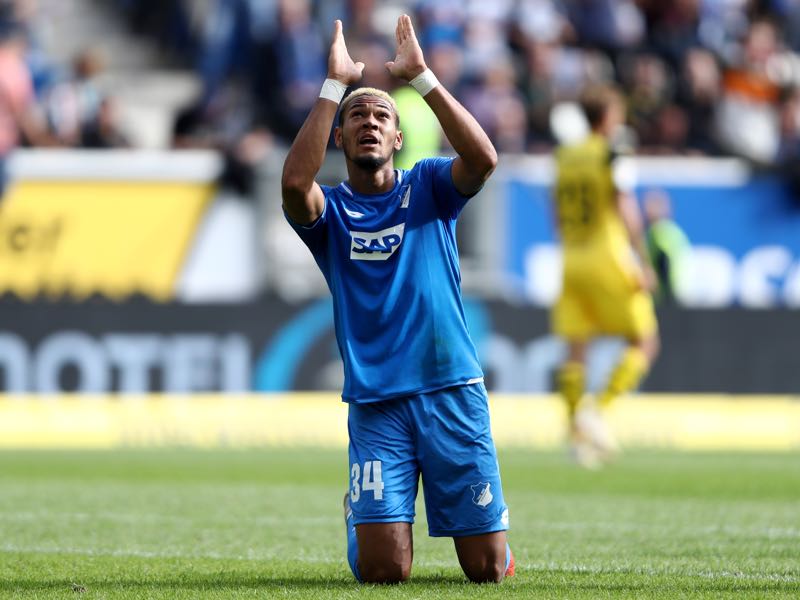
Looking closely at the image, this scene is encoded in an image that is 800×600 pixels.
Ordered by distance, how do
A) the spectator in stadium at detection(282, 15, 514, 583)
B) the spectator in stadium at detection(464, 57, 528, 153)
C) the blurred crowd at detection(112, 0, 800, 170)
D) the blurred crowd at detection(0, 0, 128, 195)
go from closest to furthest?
the spectator in stadium at detection(282, 15, 514, 583)
the blurred crowd at detection(0, 0, 128, 195)
the spectator in stadium at detection(464, 57, 528, 153)
the blurred crowd at detection(112, 0, 800, 170)

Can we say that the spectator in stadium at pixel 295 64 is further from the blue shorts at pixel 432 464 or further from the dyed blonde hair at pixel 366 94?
the blue shorts at pixel 432 464

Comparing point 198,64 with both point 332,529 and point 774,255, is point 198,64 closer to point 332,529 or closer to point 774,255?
point 774,255

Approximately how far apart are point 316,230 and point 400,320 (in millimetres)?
467

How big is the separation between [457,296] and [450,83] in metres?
11.9

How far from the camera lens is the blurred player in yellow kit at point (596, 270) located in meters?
12.7

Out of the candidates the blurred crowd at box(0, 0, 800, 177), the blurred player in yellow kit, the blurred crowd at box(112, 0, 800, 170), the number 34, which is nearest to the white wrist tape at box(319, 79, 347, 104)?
the number 34

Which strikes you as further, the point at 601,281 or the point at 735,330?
the point at 735,330

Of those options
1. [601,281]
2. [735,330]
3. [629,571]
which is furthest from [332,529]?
[735,330]

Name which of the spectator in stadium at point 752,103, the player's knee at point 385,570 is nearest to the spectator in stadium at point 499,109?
the spectator in stadium at point 752,103

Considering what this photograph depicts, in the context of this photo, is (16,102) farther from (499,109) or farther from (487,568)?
(487,568)

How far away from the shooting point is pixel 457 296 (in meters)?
6.29

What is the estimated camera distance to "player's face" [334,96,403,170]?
6.08m

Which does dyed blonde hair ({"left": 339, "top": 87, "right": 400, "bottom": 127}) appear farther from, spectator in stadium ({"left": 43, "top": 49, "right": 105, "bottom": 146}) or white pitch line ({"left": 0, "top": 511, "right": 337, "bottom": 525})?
spectator in stadium ({"left": 43, "top": 49, "right": 105, "bottom": 146})

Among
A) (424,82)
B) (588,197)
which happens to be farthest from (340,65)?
(588,197)
